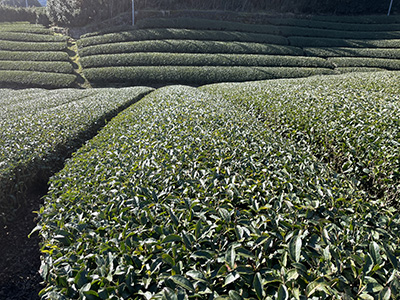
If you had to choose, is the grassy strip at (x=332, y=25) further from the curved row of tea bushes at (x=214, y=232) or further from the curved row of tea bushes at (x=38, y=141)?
the curved row of tea bushes at (x=214, y=232)

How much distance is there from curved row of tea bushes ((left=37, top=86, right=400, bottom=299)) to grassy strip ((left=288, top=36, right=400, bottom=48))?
28503 mm

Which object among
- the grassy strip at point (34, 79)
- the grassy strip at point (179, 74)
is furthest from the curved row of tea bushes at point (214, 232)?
the grassy strip at point (34, 79)

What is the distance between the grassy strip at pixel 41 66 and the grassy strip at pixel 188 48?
2.71 metres

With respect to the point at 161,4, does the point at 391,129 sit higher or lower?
lower

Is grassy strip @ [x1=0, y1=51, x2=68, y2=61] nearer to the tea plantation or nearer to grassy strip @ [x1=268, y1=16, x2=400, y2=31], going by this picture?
the tea plantation

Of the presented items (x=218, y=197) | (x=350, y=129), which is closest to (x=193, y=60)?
(x=350, y=129)

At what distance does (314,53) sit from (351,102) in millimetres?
22117

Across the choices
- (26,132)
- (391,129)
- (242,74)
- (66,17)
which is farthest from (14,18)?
(391,129)

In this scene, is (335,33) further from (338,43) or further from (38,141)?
(38,141)

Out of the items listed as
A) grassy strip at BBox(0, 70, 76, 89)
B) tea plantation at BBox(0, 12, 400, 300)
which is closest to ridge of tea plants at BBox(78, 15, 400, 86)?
grassy strip at BBox(0, 70, 76, 89)

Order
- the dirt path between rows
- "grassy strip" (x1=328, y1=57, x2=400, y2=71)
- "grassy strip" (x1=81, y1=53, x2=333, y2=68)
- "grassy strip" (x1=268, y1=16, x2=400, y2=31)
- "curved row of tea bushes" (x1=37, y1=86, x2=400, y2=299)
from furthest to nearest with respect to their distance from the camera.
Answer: "grassy strip" (x1=268, y1=16, x2=400, y2=31), "grassy strip" (x1=328, y1=57, x2=400, y2=71), "grassy strip" (x1=81, y1=53, x2=333, y2=68), the dirt path between rows, "curved row of tea bushes" (x1=37, y1=86, x2=400, y2=299)

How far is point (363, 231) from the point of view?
2123 millimetres

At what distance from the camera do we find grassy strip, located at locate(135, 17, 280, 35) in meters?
27.6

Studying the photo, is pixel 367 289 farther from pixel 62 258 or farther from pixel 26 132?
pixel 26 132
